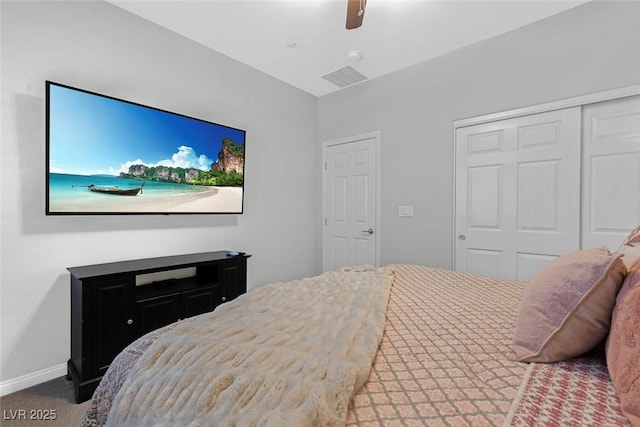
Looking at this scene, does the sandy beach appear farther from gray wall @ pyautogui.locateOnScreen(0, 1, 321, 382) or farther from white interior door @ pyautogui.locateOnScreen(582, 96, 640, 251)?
white interior door @ pyautogui.locateOnScreen(582, 96, 640, 251)

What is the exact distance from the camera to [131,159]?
2.30m

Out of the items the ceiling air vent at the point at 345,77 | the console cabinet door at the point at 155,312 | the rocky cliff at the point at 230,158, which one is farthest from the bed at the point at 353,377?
the ceiling air vent at the point at 345,77

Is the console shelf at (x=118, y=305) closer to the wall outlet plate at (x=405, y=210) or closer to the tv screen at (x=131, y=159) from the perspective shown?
the tv screen at (x=131, y=159)

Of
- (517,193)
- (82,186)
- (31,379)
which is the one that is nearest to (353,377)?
(82,186)

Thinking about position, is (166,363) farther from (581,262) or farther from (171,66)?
(171,66)

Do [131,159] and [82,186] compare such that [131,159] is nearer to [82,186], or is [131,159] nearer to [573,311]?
[82,186]

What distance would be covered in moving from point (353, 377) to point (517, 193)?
2.64m

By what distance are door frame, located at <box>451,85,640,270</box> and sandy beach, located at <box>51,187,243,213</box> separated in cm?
227

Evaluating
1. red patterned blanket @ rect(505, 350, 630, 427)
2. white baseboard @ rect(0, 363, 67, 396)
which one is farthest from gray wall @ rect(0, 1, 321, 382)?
red patterned blanket @ rect(505, 350, 630, 427)

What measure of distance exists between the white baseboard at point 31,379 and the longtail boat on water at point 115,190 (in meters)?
1.26

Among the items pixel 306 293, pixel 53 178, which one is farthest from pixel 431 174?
pixel 53 178

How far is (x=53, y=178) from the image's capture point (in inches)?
76.4

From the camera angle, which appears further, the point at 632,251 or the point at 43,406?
the point at 43,406

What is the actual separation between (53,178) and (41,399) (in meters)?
1.40
